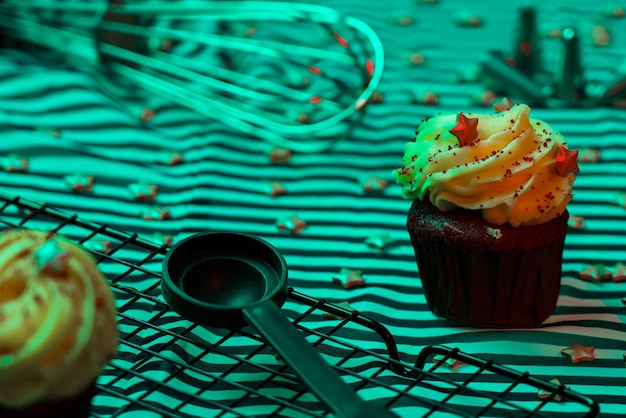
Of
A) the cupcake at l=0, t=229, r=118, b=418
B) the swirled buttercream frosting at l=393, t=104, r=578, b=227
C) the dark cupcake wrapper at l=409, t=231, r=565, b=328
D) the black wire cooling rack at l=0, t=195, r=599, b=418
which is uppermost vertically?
the swirled buttercream frosting at l=393, t=104, r=578, b=227

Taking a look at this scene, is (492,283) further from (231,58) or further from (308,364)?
(231,58)

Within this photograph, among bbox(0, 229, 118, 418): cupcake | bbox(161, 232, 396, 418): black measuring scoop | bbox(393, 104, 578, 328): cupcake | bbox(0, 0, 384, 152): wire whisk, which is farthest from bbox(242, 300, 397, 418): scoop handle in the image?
bbox(0, 0, 384, 152): wire whisk

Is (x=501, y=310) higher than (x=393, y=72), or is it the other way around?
(x=393, y=72)

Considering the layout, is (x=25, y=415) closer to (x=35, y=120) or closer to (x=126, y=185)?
(x=126, y=185)

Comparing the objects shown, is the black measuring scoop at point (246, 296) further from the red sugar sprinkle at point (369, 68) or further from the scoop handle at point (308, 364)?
the red sugar sprinkle at point (369, 68)

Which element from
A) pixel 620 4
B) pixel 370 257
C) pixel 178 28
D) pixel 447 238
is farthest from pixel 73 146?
pixel 620 4

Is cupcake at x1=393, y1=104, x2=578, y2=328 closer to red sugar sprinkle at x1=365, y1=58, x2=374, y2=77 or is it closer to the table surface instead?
the table surface
